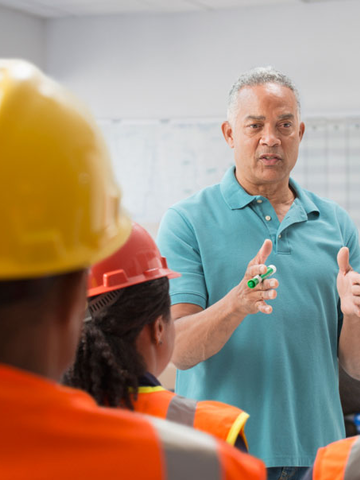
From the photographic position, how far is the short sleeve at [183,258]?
1745 millimetres

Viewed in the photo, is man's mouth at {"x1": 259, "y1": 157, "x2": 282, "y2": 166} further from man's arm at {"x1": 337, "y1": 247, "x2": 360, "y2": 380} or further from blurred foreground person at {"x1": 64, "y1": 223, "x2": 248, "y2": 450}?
blurred foreground person at {"x1": 64, "y1": 223, "x2": 248, "y2": 450}

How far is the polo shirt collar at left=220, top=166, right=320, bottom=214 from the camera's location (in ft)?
6.18

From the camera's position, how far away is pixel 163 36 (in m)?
4.81

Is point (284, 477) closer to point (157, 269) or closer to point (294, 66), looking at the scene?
point (157, 269)

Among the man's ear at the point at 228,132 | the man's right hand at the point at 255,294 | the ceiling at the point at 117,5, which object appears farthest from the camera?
the ceiling at the point at 117,5

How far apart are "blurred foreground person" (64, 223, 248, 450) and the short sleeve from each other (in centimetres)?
40

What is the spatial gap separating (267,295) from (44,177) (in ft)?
3.58

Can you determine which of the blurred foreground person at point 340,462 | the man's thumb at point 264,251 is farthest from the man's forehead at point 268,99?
the blurred foreground person at point 340,462

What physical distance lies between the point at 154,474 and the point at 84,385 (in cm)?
63

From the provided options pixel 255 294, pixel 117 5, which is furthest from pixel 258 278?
pixel 117 5

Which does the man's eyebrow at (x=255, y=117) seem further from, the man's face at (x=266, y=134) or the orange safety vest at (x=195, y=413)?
the orange safety vest at (x=195, y=413)

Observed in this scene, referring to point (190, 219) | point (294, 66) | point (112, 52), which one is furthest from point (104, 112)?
point (190, 219)

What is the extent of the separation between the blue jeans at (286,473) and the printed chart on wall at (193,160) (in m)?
3.15

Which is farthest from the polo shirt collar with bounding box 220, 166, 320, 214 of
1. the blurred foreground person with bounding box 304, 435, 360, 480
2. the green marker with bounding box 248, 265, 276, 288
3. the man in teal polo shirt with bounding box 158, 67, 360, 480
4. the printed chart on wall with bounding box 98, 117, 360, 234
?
the printed chart on wall with bounding box 98, 117, 360, 234
